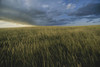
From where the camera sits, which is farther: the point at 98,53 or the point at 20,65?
the point at 98,53

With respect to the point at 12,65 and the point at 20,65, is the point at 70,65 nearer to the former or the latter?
the point at 20,65

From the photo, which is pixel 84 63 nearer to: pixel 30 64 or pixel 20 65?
pixel 30 64

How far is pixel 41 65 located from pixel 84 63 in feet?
1.85

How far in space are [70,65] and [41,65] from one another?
0.37 m

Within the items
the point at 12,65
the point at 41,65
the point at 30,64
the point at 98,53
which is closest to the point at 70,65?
the point at 41,65

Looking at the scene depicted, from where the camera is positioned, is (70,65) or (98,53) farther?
(98,53)

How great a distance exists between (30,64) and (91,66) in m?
0.76

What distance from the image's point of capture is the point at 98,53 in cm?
94

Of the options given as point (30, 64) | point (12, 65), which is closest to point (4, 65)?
point (12, 65)

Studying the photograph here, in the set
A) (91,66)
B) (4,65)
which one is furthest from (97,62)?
(4,65)

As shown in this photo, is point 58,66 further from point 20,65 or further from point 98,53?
point 98,53

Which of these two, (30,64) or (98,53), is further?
(98,53)

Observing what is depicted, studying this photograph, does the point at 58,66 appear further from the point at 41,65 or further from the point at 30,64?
the point at 30,64

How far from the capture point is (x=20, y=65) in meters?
0.75
